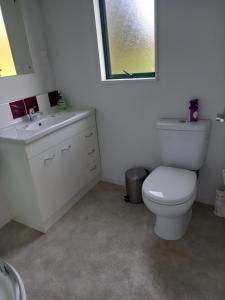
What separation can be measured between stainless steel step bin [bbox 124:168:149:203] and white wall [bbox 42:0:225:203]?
0.15 m

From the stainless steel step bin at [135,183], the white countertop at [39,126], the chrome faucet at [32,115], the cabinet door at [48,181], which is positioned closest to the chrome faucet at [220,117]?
the stainless steel step bin at [135,183]

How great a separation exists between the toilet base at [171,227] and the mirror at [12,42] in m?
1.84

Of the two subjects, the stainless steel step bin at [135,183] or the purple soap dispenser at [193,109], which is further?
the stainless steel step bin at [135,183]

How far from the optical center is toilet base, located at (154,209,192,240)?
5.58 ft

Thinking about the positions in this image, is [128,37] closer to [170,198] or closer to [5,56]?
[5,56]

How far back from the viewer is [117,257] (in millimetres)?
1643

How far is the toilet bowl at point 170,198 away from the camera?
1517mm

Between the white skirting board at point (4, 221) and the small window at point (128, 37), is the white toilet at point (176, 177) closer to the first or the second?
the small window at point (128, 37)

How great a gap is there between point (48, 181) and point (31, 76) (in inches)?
41.7

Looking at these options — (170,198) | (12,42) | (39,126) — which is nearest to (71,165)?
(39,126)

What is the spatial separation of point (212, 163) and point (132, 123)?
2.69ft

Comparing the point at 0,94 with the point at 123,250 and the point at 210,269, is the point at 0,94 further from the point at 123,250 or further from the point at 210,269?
the point at 210,269

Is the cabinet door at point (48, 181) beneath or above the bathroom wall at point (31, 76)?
beneath

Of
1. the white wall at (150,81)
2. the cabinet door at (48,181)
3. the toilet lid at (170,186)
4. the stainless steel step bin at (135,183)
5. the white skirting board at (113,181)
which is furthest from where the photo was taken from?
the white skirting board at (113,181)
